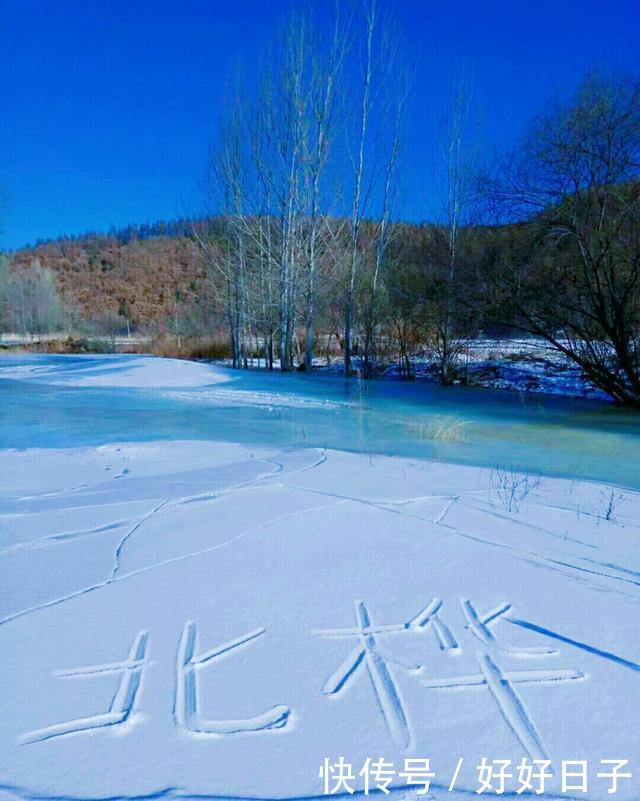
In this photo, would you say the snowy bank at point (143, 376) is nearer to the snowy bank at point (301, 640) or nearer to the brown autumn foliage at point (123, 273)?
the snowy bank at point (301, 640)

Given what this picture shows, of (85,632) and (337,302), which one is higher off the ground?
(337,302)

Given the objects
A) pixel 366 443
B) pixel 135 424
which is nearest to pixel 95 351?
pixel 135 424

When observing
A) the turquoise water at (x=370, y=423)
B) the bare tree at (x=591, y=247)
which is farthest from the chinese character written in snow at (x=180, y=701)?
the bare tree at (x=591, y=247)

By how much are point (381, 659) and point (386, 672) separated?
0.06 metres

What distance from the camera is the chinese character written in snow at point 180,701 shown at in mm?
1355

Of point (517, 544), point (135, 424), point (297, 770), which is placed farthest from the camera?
point (135, 424)

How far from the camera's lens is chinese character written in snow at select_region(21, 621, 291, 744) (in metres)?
1.36

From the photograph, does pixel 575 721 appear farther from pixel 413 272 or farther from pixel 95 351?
pixel 95 351

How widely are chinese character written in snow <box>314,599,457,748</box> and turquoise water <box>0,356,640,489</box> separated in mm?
2913

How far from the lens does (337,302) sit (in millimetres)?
15391

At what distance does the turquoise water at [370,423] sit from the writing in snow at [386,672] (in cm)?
281

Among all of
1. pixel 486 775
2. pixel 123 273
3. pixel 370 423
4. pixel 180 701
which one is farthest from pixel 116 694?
pixel 123 273

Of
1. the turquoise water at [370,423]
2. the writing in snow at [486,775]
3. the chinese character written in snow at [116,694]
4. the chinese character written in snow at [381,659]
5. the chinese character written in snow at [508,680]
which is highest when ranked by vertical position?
the chinese character written in snow at [116,694]

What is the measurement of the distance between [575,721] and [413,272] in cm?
1304
